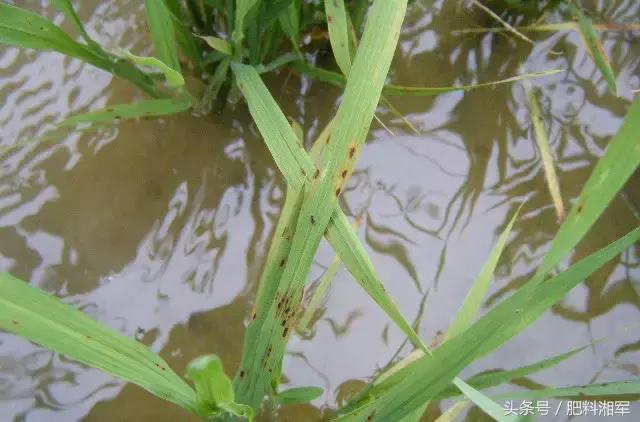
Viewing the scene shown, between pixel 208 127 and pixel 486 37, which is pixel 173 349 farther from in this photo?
pixel 486 37

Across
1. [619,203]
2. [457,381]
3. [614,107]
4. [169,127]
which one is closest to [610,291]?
[619,203]

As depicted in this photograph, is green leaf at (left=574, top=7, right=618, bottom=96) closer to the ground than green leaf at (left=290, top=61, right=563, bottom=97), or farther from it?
farther from it

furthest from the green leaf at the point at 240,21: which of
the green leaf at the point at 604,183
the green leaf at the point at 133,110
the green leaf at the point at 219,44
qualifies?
the green leaf at the point at 604,183

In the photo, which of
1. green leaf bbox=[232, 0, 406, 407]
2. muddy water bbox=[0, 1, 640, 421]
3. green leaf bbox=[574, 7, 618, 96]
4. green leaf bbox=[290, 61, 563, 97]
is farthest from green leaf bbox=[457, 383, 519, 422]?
green leaf bbox=[574, 7, 618, 96]

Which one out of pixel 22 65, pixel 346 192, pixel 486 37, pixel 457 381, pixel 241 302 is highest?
pixel 486 37

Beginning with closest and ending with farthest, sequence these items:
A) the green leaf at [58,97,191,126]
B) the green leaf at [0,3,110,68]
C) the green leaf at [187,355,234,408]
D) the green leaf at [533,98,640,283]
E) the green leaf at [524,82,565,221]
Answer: the green leaf at [187,355,234,408] → the green leaf at [533,98,640,283] → the green leaf at [0,3,110,68] → the green leaf at [58,97,191,126] → the green leaf at [524,82,565,221]

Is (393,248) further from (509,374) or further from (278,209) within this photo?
(509,374)

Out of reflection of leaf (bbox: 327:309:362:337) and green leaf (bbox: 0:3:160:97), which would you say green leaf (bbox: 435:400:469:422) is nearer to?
reflection of leaf (bbox: 327:309:362:337)
